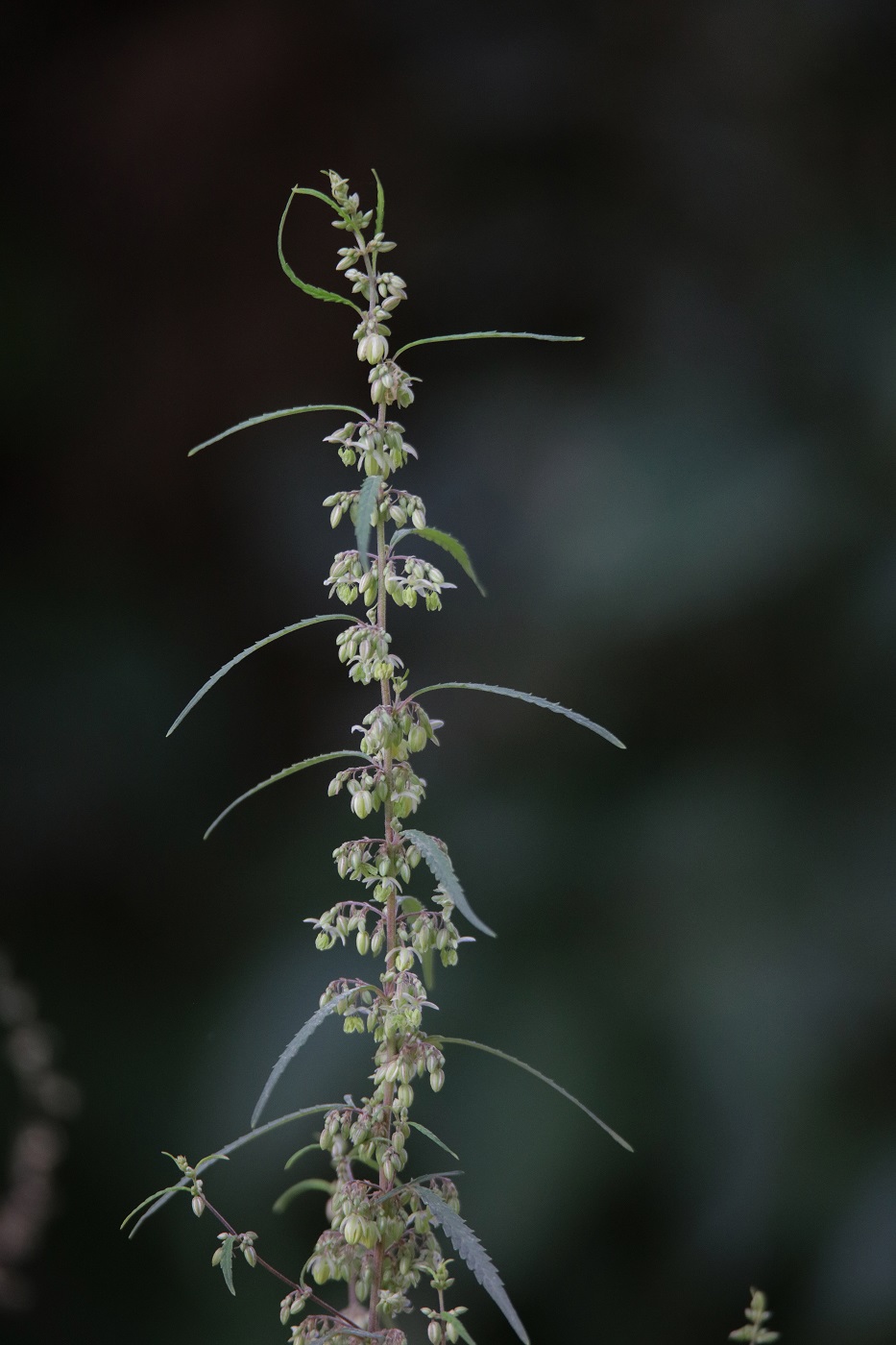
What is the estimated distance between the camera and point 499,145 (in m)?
1.01

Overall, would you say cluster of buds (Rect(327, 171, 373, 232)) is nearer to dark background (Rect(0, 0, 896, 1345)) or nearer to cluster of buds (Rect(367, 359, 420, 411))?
cluster of buds (Rect(367, 359, 420, 411))

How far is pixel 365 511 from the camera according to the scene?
0.82 feet

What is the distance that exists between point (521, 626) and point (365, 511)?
75 cm

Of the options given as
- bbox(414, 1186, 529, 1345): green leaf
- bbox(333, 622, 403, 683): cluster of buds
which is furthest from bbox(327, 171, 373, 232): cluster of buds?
bbox(414, 1186, 529, 1345): green leaf

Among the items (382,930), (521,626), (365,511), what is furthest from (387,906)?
(521,626)

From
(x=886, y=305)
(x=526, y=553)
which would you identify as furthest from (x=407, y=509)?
(x=886, y=305)

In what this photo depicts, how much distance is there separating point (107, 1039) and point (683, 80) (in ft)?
3.20

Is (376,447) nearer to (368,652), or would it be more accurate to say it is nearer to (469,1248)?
(368,652)

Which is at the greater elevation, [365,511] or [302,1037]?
[365,511]

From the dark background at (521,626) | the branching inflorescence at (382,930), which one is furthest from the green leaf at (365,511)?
the dark background at (521,626)

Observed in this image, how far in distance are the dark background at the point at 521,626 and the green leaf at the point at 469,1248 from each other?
617mm

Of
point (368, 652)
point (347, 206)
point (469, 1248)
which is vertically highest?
point (347, 206)

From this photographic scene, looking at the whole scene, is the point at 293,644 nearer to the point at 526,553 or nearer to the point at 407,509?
the point at 526,553

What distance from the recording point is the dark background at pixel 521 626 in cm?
92
